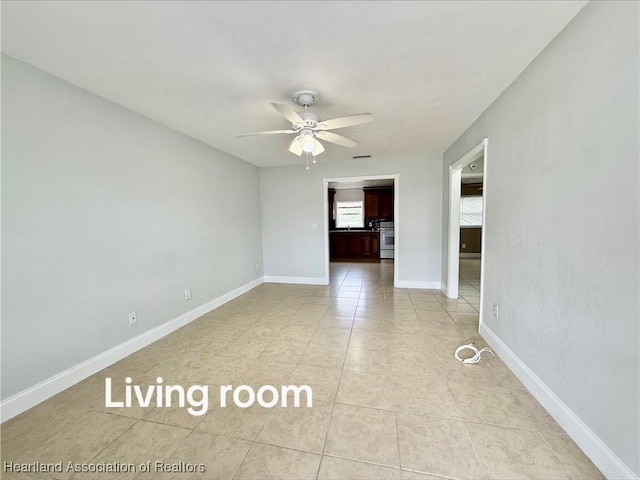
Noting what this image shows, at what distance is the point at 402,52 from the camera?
163cm

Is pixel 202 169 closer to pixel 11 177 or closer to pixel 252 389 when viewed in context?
pixel 11 177

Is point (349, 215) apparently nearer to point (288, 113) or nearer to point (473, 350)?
point (473, 350)

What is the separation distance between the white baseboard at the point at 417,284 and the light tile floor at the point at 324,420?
1.78 m

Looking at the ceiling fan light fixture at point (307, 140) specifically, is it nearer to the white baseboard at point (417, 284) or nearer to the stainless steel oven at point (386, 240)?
the white baseboard at point (417, 284)

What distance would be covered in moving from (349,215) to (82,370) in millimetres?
7575

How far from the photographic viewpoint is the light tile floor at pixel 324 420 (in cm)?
132

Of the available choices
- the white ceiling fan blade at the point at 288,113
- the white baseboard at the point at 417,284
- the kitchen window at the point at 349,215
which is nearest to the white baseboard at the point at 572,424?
the white baseboard at the point at 417,284

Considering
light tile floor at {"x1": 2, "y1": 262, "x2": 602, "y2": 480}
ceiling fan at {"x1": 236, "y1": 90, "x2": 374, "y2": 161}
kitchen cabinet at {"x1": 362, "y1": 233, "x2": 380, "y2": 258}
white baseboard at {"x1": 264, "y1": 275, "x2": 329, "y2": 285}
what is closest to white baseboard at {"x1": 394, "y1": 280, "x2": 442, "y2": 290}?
white baseboard at {"x1": 264, "y1": 275, "x2": 329, "y2": 285}

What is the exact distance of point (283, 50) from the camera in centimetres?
159

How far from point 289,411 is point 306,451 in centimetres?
33

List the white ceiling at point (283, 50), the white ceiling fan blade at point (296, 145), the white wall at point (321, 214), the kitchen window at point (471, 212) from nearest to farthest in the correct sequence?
1. the white ceiling at point (283, 50)
2. the white ceiling fan blade at point (296, 145)
3. the white wall at point (321, 214)
4. the kitchen window at point (471, 212)

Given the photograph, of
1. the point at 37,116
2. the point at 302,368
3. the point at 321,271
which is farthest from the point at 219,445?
the point at 321,271

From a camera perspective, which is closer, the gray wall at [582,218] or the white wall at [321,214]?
the gray wall at [582,218]

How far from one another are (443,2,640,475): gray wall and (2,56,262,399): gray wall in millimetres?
3303
